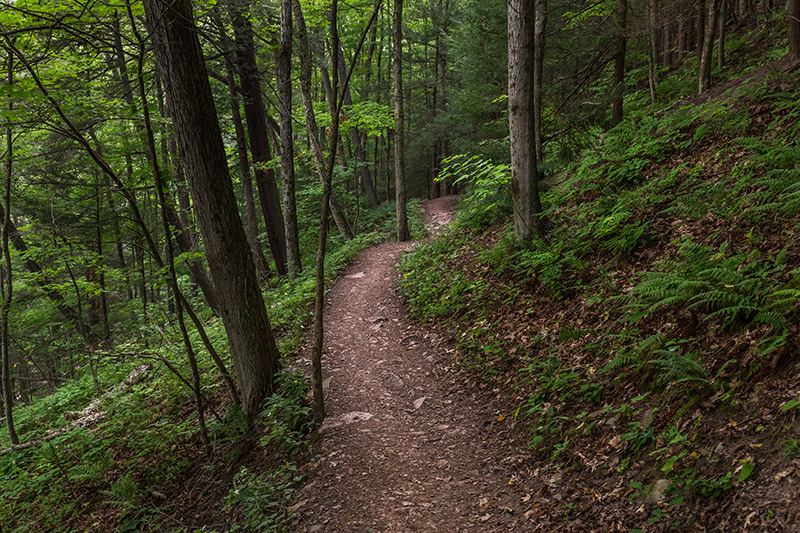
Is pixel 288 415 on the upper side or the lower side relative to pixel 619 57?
lower

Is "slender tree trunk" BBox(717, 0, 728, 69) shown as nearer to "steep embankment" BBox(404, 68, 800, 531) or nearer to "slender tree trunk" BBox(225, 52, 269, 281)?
"steep embankment" BBox(404, 68, 800, 531)

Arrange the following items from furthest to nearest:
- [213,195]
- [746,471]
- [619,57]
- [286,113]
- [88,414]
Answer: [286,113], [619,57], [88,414], [213,195], [746,471]

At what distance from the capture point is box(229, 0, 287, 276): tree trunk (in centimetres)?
1078

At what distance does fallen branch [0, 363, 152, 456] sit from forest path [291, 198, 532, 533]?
377 centimetres

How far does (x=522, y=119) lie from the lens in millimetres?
6863

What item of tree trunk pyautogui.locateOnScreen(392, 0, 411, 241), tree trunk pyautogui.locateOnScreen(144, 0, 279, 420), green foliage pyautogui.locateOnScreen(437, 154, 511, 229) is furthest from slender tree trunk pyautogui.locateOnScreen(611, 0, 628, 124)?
tree trunk pyautogui.locateOnScreen(144, 0, 279, 420)

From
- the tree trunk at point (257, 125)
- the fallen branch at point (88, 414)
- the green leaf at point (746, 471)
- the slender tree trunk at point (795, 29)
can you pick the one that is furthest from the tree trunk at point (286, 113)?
the green leaf at point (746, 471)

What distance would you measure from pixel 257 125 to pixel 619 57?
391 inches

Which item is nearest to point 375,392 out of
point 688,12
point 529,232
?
point 529,232

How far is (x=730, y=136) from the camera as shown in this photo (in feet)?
20.0

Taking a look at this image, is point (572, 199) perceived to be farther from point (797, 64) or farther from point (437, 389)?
point (437, 389)

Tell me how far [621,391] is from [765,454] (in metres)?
1.41

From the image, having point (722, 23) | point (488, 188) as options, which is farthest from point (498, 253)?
point (722, 23)

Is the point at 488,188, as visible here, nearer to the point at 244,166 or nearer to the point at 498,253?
the point at 498,253
